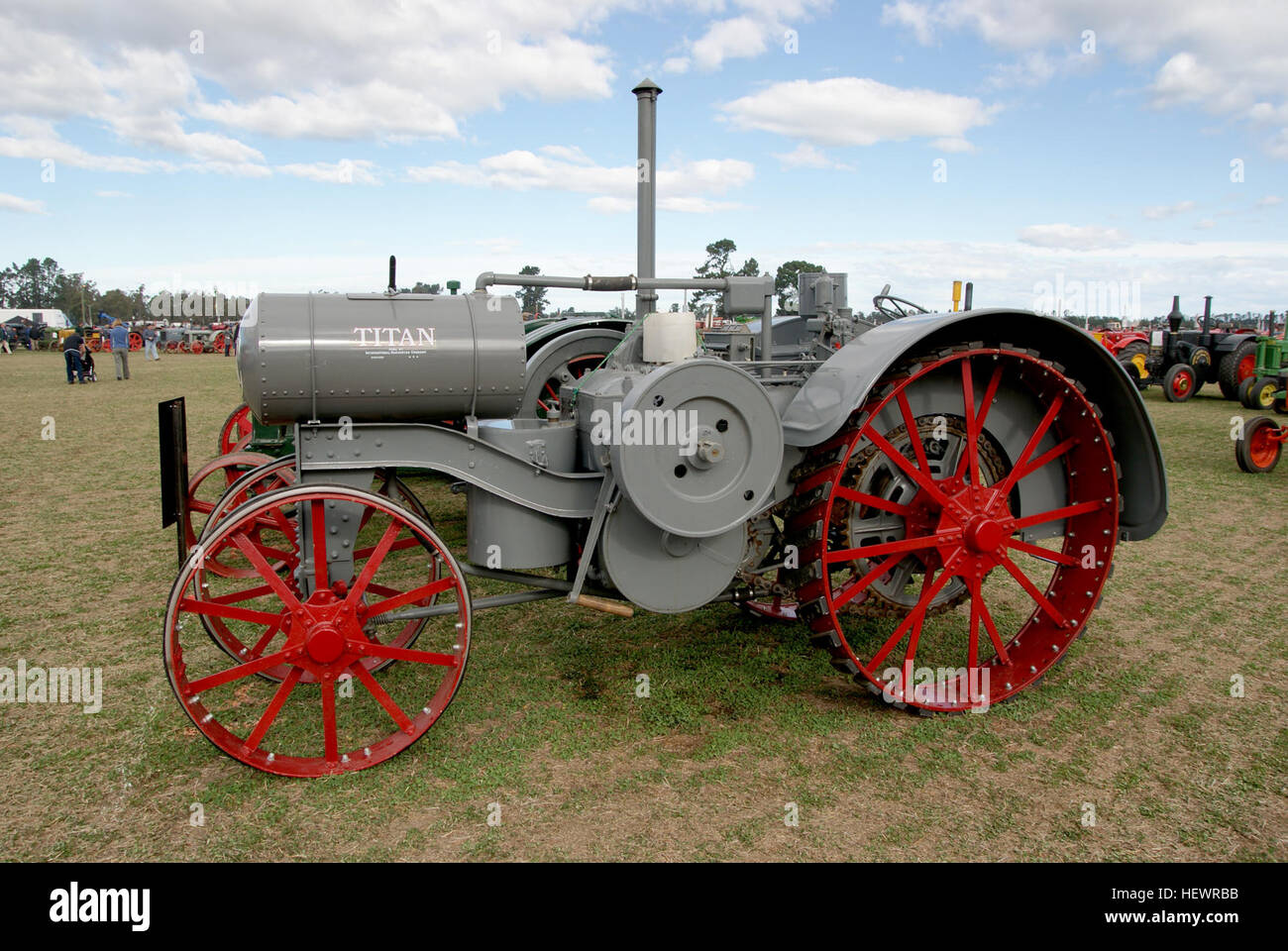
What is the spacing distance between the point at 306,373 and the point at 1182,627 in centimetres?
446

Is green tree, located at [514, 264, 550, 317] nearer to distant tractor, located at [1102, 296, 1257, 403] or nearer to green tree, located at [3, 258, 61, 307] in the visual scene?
distant tractor, located at [1102, 296, 1257, 403]

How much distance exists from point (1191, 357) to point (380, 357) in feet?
56.7

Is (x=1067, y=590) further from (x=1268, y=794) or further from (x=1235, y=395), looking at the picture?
(x=1235, y=395)

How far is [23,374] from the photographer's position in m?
21.8

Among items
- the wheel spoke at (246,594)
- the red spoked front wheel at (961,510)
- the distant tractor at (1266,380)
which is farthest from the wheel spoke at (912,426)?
the distant tractor at (1266,380)

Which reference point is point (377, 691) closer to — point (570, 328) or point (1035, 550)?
point (1035, 550)

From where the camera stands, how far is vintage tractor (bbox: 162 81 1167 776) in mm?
2963

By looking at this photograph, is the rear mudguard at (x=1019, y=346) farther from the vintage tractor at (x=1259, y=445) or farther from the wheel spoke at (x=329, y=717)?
the vintage tractor at (x=1259, y=445)

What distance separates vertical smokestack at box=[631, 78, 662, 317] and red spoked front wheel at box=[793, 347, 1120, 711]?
2371mm

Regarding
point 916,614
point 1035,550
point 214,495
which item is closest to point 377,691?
point 916,614

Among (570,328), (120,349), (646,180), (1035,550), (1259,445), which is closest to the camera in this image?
(1035,550)

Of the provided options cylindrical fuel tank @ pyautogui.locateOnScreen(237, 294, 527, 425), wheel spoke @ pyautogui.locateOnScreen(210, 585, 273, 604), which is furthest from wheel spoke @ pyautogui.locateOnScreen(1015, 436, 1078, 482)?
wheel spoke @ pyautogui.locateOnScreen(210, 585, 273, 604)

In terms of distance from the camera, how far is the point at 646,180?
5.46 metres

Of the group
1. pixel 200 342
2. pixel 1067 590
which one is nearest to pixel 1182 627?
pixel 1067 590
